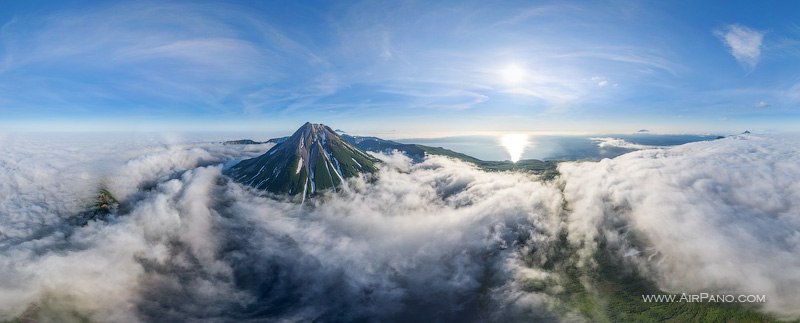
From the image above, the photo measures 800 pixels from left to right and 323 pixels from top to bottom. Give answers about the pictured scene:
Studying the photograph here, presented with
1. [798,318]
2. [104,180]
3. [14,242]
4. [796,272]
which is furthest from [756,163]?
[14,242]

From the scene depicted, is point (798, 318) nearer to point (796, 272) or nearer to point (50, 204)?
point (796, 272)

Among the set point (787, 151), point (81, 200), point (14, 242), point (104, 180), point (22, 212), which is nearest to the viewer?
point (81, 200)

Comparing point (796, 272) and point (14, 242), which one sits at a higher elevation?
point (14, 242)

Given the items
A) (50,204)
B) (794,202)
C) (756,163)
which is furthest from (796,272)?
(50,204)

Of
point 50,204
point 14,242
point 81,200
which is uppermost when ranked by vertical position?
point 81,200

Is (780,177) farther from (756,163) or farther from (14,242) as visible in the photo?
(14,242)

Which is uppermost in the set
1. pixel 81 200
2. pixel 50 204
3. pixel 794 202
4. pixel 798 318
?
pixel 81 200

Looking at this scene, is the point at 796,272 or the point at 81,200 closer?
the point at 81,200

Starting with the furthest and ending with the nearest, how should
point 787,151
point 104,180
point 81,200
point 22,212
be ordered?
1. point 787,151
2. point 22,212
3. point 104,180
4. point 81,200

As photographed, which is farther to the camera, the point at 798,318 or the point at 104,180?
the point at 798,318
